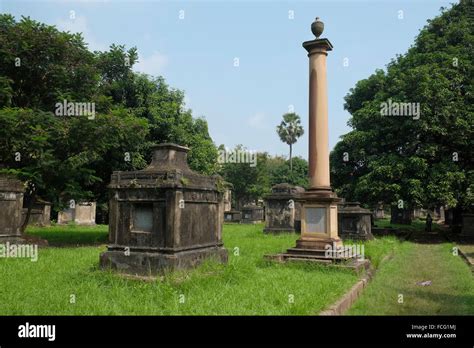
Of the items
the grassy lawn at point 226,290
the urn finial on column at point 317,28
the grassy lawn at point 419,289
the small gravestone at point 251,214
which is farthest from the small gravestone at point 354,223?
the small gravestone at point 251,214

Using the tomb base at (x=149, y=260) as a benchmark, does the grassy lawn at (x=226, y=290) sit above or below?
below

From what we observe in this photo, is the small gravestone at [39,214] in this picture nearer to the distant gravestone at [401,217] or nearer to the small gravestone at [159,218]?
the small gravestone at [159,218]

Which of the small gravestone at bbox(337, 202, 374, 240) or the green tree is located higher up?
the green tree

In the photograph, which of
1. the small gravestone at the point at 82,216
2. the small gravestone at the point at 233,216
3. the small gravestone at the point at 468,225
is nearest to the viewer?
the small gravestone at the point at 468,225

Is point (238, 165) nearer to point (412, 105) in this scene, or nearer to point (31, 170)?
point (412, 105)

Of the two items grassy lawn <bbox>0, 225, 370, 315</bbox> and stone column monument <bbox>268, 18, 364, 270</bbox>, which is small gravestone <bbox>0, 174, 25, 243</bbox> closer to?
grassy lawn <bbox>0, 225, 370, 315</bbox>

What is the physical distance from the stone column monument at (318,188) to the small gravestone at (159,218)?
101 inches

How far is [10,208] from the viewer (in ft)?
40.8

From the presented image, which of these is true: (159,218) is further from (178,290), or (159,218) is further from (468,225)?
(468,225)

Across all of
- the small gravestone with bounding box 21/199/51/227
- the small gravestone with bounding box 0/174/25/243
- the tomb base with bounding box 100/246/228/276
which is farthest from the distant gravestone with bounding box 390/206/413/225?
the small gravestone with bounding box 0/174/25/243

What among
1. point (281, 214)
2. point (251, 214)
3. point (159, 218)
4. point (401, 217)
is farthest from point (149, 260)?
point (401, 217)

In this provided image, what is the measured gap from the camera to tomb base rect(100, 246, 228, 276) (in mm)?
7336

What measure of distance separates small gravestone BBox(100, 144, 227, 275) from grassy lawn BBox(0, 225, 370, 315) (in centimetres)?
39

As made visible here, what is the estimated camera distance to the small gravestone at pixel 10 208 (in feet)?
40.2
